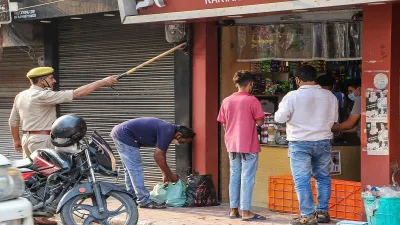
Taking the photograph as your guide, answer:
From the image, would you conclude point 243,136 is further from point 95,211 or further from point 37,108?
point 37,108

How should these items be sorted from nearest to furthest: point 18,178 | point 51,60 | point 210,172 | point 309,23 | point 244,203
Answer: point 18,178
point 244,203
point 309,23
point 210,172
point 51,60

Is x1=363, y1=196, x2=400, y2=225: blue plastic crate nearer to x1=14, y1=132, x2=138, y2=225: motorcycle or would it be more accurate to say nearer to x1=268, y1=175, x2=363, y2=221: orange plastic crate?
x1=268, y1=175, x2=363, y2=221: orange plastic crate

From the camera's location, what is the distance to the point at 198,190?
10.8 m

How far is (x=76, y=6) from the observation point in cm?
1220

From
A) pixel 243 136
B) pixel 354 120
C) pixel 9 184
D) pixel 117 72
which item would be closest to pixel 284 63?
pixel 354 120

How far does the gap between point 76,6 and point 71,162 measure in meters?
4.25

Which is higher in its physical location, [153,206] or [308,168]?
[308,168]

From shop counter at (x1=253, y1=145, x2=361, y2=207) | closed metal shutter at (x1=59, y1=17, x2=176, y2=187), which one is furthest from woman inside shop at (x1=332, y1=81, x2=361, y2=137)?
closed metal shutter at (x1=59, y1=17, x2=176, y2=187)

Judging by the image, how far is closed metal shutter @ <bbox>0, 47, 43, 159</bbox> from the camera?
47.6 ft

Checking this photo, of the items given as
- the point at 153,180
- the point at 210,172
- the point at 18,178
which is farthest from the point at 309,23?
the point at 18,178

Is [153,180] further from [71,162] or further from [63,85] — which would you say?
[71,162]

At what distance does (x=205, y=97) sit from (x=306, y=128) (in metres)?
2.33

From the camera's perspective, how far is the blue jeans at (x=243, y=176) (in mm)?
9656

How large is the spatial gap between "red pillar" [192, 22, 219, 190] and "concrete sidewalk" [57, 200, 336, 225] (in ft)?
2.43
